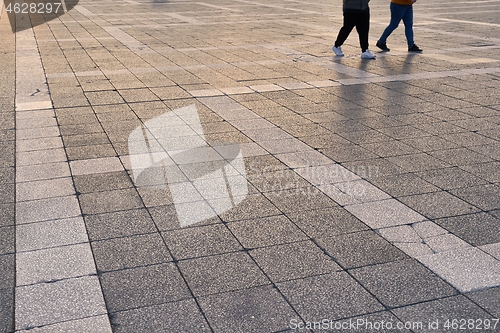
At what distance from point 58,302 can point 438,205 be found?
311cm

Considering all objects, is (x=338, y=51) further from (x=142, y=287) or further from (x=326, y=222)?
(x=142, y=287)

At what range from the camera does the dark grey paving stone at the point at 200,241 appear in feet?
14.2

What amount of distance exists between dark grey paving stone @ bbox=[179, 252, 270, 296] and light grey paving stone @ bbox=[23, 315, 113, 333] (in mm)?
603

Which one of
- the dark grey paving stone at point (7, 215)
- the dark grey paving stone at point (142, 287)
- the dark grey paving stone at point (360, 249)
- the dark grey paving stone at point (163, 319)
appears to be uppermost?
the dark grey paving stone at point (7, 215)

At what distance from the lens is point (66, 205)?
5.08 metres

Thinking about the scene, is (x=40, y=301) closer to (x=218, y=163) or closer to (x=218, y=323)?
(x=218, y=323)

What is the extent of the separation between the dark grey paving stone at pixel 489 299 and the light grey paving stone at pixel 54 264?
2440 millimetres

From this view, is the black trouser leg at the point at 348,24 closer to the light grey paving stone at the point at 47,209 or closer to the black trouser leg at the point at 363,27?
the black trouser leg at the point at 363,27

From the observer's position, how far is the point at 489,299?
12.1 feet

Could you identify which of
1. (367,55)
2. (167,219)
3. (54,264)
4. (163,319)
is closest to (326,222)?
(167,219)

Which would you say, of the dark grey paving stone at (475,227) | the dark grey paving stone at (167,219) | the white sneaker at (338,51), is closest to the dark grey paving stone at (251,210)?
the dark grey paving stone at (167,219)

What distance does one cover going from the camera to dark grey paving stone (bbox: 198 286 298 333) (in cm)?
345

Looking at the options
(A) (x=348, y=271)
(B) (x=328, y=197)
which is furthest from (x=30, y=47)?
(A) (x=348, y=271)

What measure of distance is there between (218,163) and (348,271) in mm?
2346
